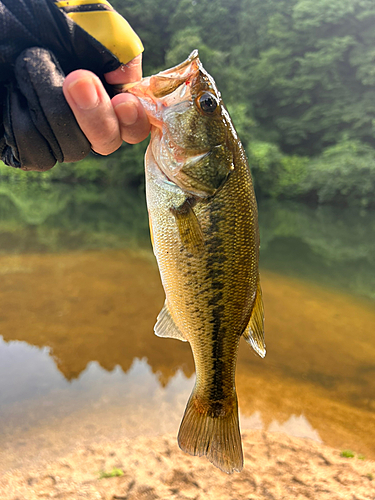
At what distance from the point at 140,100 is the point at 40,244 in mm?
8535

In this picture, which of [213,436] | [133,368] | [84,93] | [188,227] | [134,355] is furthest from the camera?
[134,355]

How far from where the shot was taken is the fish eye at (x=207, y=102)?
156 centimetres

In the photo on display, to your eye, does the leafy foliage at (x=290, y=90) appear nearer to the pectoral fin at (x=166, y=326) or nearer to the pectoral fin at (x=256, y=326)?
the pectoral fin at (x=256, y=326)

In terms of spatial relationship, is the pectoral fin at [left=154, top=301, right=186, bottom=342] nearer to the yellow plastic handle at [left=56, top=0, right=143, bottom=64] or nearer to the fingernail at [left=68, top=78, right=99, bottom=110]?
the fingernail at [left=68, top=78, right=99, bottom=110]

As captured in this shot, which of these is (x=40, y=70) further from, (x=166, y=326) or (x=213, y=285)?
(x=166, y=326)

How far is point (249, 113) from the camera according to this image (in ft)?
97.4

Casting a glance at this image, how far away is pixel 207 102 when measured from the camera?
5.16ft

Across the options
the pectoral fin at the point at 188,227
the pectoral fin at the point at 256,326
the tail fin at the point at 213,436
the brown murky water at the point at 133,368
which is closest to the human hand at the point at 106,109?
the pectoral fin at the point at 188,227

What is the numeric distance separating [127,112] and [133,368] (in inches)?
148

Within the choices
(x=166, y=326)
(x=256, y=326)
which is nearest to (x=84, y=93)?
(x=166, y=326)

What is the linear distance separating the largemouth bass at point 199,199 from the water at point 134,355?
2487 mm

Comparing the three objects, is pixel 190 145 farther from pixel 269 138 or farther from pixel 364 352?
pixel 269 138

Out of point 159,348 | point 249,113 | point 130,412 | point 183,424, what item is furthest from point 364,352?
point 249,113

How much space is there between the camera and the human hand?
1.32m
